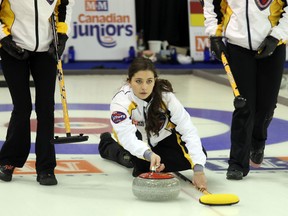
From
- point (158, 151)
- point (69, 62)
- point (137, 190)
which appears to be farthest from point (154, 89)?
point (69, 62)

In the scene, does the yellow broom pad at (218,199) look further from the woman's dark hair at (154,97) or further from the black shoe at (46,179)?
the black shoe at (46,179)

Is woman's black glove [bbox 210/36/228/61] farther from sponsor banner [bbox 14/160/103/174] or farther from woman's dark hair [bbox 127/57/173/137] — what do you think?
sponsor banner [bbox 14/160/103/174]

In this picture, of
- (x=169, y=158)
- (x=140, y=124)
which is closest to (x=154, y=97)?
(x=140, y=124)

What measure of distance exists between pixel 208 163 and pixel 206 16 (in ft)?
3.32

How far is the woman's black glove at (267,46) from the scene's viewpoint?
4832 mm

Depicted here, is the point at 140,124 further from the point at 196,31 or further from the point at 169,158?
the point at 196,31

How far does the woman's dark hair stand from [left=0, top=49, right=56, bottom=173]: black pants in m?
0.47

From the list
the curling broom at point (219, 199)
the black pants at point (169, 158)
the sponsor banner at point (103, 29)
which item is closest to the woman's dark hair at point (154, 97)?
the black pants at point (169, 158)

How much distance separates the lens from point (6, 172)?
480 cm

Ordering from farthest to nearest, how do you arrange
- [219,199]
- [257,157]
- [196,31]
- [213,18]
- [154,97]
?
1. [196,31]
2. [257,157]
3. [213,18]
4. [154,97]
5. [219,199]

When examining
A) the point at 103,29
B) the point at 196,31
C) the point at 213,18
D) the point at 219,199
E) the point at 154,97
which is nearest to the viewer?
the point at 219,199

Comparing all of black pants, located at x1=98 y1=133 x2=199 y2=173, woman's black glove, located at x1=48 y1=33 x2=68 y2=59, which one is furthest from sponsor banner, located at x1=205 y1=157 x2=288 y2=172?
woman's black glove, located at x1=48 y1=33 x2=68 y2=59

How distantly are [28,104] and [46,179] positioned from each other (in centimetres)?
44

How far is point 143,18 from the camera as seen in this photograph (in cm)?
1320
